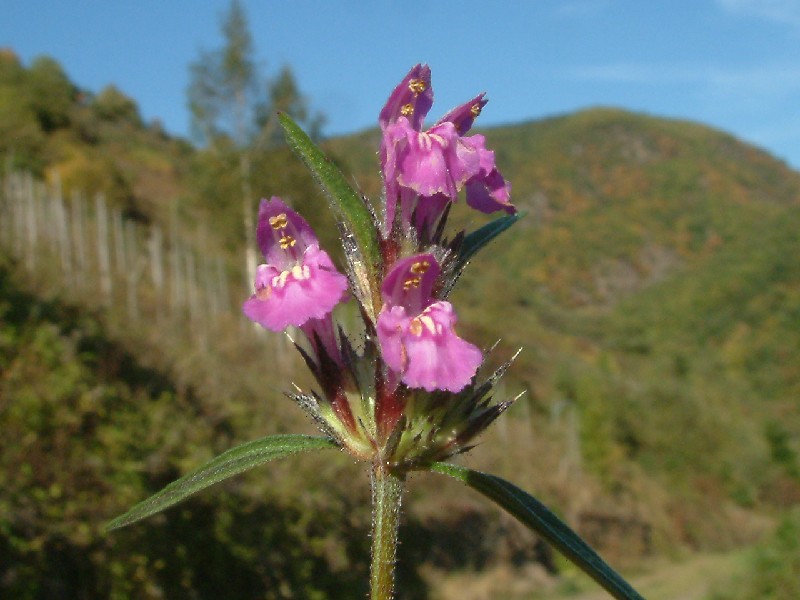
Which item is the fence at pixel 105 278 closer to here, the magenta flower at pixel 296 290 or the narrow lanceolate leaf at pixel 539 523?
the magenta flower at pixel 296 290

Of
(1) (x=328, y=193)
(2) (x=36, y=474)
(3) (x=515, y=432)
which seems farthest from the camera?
Result: (3) (x=515, y=432)

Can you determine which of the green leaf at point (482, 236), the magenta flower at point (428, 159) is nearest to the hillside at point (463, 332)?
the green leaf at point (482, 236)

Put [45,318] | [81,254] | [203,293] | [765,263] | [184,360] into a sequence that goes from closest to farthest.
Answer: [45,318] → [184,360] → [81,254] → [203,293] → [765,263]

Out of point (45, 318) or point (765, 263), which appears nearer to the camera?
point (45, 318)

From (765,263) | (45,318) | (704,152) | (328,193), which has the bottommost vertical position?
(328,193)

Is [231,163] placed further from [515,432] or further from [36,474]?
[36,474]

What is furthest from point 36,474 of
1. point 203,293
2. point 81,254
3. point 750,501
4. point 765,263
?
point 765,263

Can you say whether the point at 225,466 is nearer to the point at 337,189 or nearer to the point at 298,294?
the point at 298,294
